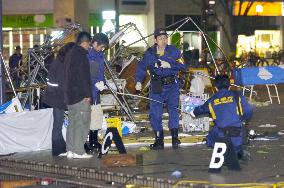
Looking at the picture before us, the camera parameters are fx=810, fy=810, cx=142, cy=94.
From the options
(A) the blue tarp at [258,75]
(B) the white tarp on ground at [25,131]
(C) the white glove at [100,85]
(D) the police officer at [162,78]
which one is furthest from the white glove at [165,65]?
(A) the blue tarp at [258,75]

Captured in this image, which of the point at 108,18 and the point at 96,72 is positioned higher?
the point at 108,18

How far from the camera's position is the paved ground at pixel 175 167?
1000 centimetres

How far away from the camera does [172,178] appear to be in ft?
33.0

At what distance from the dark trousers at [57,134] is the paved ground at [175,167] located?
0.67 feet

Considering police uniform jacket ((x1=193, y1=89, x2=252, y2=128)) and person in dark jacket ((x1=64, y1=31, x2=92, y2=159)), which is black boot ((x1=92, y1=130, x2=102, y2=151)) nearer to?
person in dark jacket ((x1=64, y1=31, x2=92, y2=159))

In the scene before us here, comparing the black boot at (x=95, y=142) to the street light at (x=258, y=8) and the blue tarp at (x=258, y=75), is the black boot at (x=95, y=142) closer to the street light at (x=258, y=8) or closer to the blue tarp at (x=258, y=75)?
the blue tarp at (x=258, y=75)

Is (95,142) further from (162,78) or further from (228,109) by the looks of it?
(228,109)

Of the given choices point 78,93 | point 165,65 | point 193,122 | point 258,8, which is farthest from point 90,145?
point 258,8

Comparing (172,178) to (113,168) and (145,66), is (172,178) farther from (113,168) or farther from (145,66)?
(145,66)

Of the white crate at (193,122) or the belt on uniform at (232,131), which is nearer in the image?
the belt on uniform at (232,131)

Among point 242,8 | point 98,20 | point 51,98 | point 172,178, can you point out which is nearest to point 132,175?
point 172,178

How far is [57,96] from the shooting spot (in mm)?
12695

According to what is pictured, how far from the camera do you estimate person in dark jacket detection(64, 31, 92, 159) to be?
12.0m

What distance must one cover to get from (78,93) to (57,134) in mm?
1253
